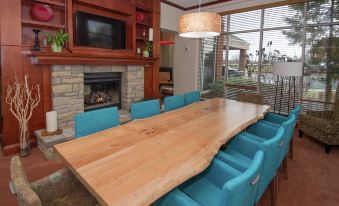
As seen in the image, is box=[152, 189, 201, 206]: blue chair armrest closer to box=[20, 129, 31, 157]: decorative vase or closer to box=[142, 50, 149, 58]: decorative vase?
box=[20, 129, 31, 157]: decorative vase

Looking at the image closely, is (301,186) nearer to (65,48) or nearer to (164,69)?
(65,48)

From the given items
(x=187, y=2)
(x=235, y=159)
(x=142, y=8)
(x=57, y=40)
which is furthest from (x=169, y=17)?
(x=235, y=159)

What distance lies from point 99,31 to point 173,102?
6.62 feet

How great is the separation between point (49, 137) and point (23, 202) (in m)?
2.22

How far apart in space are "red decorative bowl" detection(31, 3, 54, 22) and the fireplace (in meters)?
1.07

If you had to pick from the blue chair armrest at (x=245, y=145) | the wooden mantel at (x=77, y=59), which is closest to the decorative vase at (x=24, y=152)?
the wooden mantel at (x=77, y=59)

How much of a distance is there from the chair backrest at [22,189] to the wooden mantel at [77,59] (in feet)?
7.24

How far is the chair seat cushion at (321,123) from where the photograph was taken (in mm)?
3133

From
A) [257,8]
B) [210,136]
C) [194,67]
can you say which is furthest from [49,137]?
[257,8]

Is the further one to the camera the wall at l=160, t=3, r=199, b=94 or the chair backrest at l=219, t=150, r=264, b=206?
the wall at l=160, t=3, r=199, b=94

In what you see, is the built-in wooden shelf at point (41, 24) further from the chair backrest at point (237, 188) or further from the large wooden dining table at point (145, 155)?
the chair backrest at point (237, 188)

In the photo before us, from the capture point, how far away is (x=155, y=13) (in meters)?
4.79

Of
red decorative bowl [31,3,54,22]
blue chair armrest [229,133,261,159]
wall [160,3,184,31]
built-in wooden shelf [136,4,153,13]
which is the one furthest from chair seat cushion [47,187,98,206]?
wall [160,3,184,31]

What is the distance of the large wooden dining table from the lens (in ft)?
3.43
